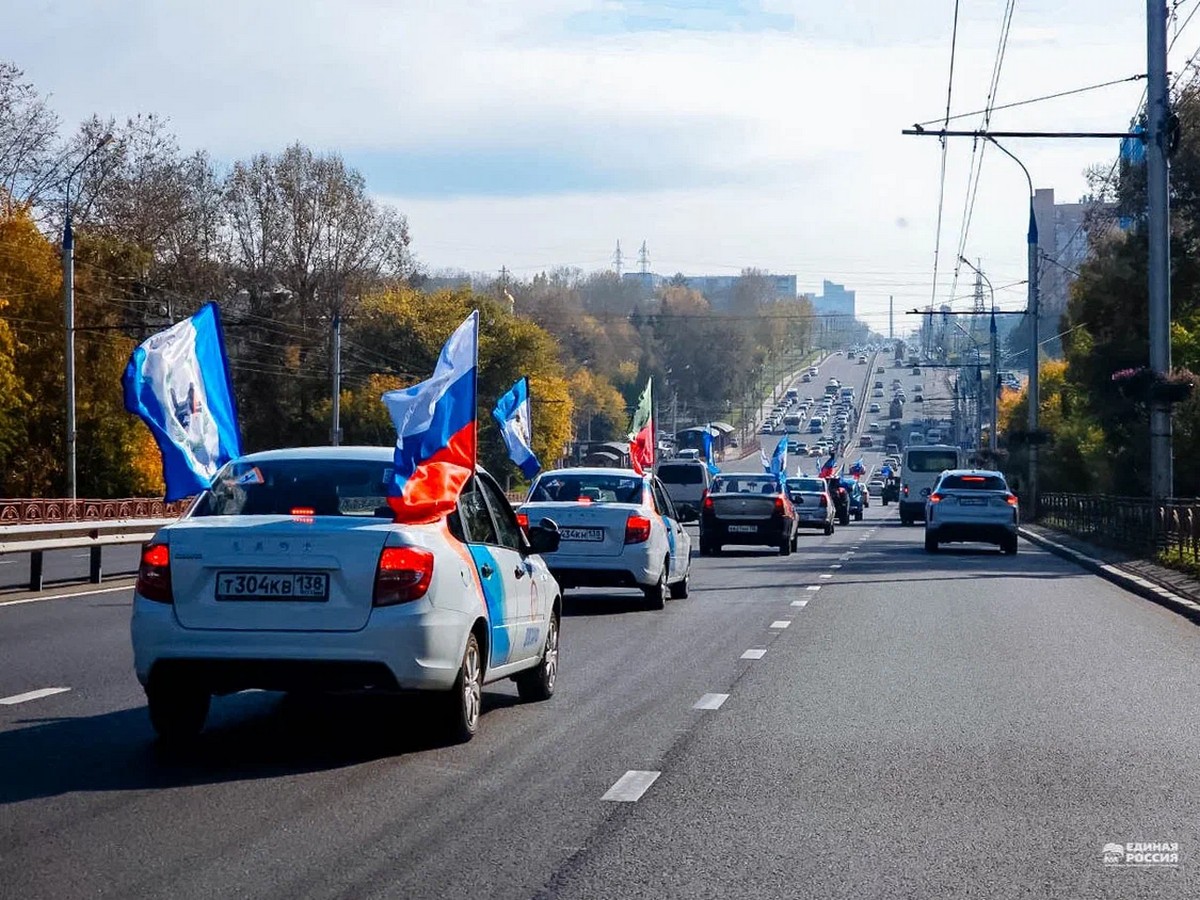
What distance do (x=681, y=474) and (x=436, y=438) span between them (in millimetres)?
42592

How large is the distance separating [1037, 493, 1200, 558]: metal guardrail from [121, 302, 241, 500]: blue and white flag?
15821 mm

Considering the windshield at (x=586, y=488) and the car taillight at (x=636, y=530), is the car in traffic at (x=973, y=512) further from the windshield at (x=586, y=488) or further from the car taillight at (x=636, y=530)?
the car taillight at (x=636, y=530)

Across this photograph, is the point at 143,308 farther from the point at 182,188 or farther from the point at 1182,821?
the point at 1182,821

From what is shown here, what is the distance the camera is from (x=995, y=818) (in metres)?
7.70

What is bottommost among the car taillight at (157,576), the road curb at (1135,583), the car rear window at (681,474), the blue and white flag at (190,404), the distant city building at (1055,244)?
the road curb at (1135,583)

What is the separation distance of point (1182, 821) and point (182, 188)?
70.8 m

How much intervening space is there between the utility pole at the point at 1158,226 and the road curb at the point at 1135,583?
5.55 ft

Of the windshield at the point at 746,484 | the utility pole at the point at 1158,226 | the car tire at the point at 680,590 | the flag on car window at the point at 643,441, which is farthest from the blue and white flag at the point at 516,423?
the utility pole at the point at 1158,226

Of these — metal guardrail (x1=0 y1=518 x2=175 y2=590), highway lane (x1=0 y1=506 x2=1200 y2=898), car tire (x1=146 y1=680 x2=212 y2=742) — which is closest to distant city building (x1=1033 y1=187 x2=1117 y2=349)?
metal guardrail (x1=0 y1=518 x2=175 y2=590)

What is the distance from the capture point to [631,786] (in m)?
8.29

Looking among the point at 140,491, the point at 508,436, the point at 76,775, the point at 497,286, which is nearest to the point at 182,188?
the point at 140,491

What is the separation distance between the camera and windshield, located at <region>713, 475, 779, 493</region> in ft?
116

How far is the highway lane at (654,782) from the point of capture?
6.53 meters

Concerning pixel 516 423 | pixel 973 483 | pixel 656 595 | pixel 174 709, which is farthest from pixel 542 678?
pixel 973 483
